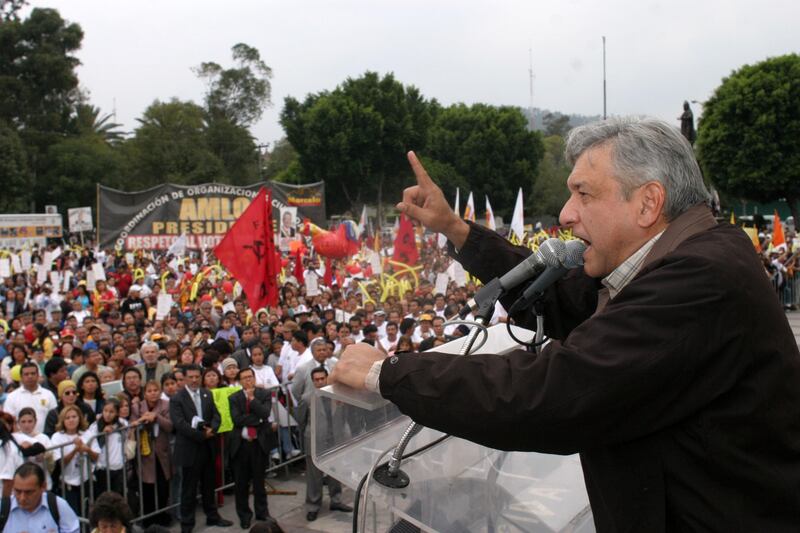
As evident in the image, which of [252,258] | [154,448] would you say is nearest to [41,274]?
[252,258]

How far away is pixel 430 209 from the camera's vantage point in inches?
82.6

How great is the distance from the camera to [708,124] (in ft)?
129

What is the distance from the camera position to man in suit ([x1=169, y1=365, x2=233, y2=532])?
6.73 m

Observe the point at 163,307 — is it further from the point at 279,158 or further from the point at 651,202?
the point at 279,158

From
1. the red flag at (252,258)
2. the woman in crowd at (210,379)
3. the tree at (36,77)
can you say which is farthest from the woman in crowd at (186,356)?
the tree at (36,77)

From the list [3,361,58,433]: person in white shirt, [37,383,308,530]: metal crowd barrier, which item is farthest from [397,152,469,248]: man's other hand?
[3,361,58,433]: person in white shirt

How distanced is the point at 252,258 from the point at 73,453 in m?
4.42

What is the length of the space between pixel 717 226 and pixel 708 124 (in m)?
41.7

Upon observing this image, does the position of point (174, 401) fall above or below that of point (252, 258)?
below

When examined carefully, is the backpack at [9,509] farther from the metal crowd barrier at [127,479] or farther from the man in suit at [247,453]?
the man in suit at [247,453]

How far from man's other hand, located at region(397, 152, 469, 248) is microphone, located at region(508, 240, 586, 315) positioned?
44 centimetres

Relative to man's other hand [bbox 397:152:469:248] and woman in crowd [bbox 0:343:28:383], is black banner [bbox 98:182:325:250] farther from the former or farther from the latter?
man's other hand [bbox 397:152:469:248]

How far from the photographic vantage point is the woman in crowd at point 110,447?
6508 millimetres

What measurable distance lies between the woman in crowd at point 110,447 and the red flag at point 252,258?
3.69 meters
